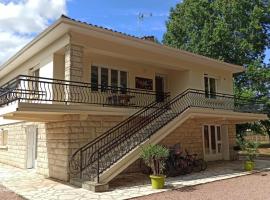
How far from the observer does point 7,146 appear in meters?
19.7

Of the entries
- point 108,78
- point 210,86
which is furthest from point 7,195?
point 210,86

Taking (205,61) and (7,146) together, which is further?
(7,146)

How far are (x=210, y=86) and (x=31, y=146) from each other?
11.1 meters

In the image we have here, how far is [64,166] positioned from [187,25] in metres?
23.4

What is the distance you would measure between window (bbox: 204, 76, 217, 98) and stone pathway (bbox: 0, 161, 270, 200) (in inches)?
205

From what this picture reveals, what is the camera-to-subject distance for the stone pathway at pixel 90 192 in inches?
386

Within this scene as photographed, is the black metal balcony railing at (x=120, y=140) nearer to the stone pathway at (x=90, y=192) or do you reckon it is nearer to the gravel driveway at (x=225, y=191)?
the stone pathway at (x=90, y=192)

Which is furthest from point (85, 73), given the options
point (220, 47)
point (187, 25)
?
point (187, 25)

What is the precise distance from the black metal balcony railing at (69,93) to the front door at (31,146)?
2786mm

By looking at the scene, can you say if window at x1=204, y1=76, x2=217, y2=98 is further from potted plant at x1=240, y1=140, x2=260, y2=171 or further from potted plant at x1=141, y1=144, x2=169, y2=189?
potted plant at x1=141, y1=144, x2=169, y2=189

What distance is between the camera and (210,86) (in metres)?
19.5

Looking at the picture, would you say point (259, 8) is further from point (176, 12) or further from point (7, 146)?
point (7, 146)

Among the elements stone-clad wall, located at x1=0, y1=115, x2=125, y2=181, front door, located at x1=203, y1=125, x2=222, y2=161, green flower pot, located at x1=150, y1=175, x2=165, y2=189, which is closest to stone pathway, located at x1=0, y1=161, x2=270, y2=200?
green flower pot, located at x1=150, y1=175, x2=165, y2=189

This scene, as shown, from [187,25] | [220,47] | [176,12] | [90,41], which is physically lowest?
[90,41]
